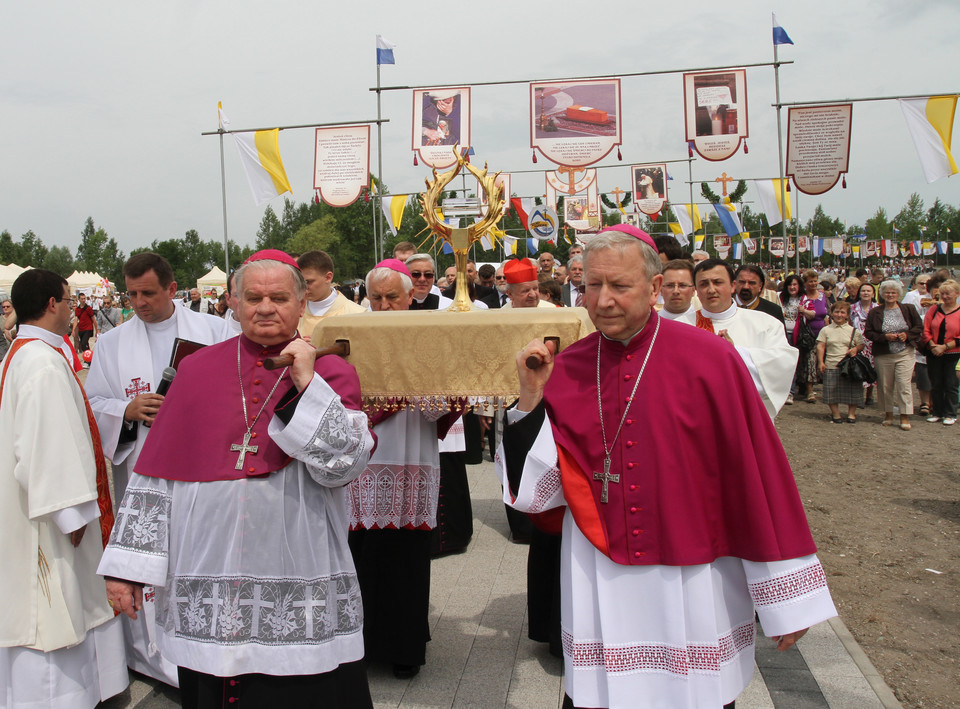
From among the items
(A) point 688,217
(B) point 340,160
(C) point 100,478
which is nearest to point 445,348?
(C) point 100,478

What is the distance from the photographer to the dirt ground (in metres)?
4.56

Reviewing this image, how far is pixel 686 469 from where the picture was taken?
2490mm

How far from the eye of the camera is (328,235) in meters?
70.9

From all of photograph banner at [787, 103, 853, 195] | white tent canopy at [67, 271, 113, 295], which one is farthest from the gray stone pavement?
white tent canopy at [67, 271, 113, 295]

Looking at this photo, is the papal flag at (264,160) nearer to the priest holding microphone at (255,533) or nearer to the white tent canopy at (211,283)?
the priest holding microphone at (255,533)

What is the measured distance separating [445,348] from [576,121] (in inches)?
371

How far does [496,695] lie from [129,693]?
198 centimetres

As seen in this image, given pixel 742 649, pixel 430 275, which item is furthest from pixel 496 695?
pixel 430 275

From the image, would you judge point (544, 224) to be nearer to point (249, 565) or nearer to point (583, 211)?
point (583, 211)

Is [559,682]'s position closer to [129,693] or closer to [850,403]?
[129,693]

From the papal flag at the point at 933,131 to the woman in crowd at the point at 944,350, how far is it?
1.68m

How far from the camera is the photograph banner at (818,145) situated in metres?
12.0

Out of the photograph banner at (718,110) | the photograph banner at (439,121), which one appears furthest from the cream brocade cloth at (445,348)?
the photograph banner at (718,110)

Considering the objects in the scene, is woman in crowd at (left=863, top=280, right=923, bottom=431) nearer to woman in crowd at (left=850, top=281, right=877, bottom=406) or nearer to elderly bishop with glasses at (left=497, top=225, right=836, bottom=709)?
woman in crowd at (left=850, top=281, right=877, bottom=406)
